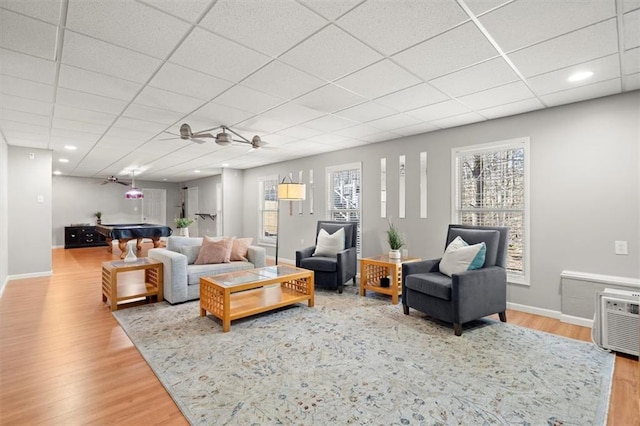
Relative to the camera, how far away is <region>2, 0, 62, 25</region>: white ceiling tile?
5.84ft

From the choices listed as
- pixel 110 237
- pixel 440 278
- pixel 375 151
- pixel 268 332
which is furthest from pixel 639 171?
pixel 110 237

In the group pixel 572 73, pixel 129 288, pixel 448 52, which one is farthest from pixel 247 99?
pixel 129 288

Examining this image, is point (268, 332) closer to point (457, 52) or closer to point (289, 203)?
point (457, 52)

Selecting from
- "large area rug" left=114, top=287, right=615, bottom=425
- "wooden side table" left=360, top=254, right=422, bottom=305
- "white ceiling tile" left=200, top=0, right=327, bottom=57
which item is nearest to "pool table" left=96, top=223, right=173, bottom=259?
"large area rug" left=114, top=287, right=615, bottom=425

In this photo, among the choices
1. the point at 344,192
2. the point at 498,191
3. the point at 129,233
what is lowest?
the point at 129,233

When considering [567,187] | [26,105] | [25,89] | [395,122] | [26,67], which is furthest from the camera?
[395,122]

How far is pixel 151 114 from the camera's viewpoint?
3.86 m

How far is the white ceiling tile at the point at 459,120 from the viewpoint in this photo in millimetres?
4004

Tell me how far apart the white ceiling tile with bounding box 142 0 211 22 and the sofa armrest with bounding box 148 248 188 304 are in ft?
9.71

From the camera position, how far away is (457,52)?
243 centimetres

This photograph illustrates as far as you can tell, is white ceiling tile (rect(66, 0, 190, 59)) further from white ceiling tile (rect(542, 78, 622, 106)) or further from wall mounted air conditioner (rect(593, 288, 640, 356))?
wall mounted air conditioner (rect(593, 288, 640, 356))

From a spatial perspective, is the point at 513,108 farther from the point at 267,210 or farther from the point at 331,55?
the point at 267,210

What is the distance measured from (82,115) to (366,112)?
11.5 feet

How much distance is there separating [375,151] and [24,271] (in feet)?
22.3
